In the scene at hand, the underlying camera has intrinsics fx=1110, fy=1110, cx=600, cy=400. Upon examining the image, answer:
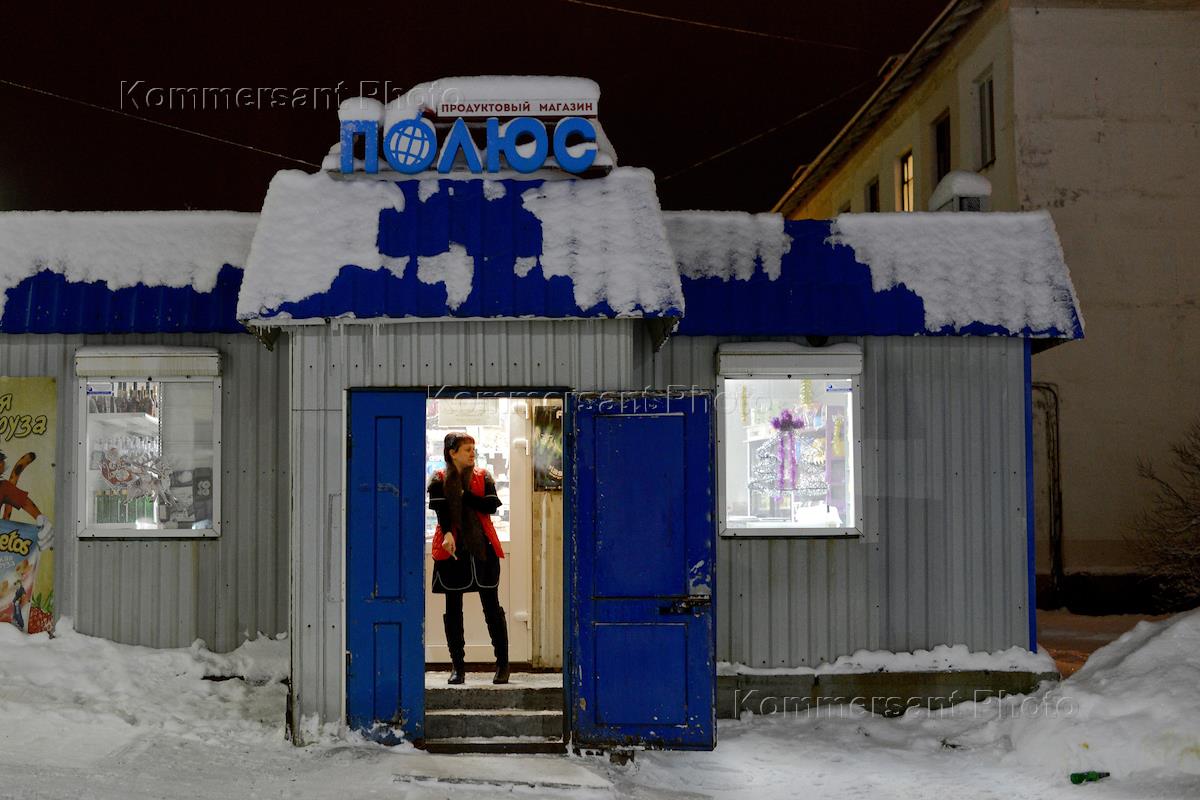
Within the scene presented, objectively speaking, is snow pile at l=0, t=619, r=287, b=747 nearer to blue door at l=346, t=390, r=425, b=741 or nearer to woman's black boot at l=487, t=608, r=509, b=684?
blue door at l=346, t=390, r=425, b=741

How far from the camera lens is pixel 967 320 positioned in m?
9.12

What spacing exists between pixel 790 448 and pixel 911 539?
4.09 ft

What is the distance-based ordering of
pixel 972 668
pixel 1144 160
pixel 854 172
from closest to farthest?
1. pixel 972 668
2. pixel 1144 160
3. pixel 854 172

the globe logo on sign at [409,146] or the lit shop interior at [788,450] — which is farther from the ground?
the globe logo on sign at [409,146]

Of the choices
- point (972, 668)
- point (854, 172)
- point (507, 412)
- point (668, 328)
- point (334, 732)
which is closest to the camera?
Answer: point (334, 732)

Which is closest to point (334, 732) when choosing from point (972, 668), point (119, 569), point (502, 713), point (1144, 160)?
point (502, 713)

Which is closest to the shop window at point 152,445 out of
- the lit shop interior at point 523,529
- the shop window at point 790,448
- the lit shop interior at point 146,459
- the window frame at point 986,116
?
the lit shop interior at point 146,459

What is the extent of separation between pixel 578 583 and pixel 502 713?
1.37 metres

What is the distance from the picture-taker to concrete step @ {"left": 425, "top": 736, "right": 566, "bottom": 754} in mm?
7875

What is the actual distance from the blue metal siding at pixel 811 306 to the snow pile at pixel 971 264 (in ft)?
0.26

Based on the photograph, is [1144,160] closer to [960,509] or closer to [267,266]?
[960,509]

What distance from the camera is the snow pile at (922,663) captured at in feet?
29.7

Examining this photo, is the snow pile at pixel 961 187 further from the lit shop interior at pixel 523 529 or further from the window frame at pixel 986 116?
the window frame at pixel 986 116

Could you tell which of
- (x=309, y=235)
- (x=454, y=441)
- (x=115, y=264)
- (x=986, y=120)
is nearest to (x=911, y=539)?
(x=454, y=441)
